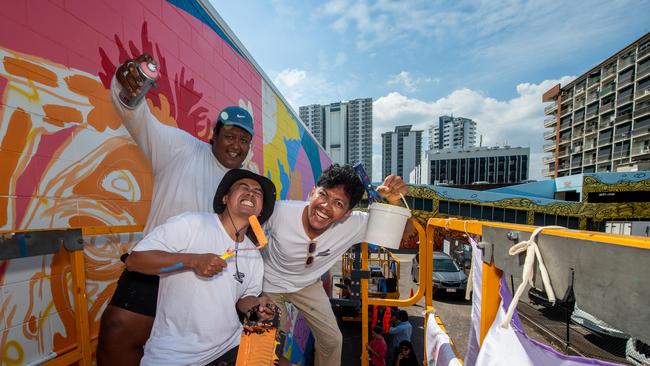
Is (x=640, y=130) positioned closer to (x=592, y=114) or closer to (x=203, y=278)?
(x=592, y=114)

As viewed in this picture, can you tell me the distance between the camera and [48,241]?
1.15m

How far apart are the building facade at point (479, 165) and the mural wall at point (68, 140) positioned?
6832 cm

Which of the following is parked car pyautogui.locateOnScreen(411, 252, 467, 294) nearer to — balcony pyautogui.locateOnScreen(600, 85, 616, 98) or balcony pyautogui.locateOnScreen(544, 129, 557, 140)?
balcony pyautogui.locateOnScreen(600, 85, 616, 98)

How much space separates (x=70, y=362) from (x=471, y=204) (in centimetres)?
2757

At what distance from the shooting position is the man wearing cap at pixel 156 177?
1.48 metres

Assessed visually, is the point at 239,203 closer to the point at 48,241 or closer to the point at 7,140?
the point at 48,241

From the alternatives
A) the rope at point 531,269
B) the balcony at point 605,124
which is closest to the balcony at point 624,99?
the balcony at point 605,124

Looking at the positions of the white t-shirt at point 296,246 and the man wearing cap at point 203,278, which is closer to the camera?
the man wearing cap at point 203,278

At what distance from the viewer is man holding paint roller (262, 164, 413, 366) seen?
7.13 ft

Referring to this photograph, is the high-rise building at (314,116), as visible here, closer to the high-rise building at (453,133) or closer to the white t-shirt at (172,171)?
the white t-shirt at (172,171)

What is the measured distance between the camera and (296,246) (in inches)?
88.2

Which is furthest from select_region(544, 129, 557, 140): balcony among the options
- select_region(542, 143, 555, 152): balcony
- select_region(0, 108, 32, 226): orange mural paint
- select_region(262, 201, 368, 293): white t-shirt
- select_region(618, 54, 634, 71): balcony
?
select_region(0, 108, 32, 226): orange mural paint

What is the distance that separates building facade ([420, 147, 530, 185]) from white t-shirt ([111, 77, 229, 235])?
68.2m

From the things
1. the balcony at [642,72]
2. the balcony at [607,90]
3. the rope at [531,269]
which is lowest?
the rope at [531,269]
